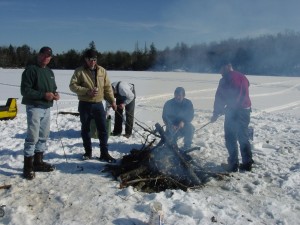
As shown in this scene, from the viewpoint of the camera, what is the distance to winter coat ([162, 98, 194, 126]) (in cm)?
667

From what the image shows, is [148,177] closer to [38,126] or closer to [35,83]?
[38,126]

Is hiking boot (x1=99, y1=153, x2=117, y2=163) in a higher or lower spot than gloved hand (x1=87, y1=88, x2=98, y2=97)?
lower

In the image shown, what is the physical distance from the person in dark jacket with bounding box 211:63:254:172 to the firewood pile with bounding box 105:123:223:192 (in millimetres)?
771

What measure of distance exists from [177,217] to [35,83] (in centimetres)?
265

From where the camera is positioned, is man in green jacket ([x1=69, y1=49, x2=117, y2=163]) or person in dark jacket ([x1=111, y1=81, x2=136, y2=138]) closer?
man in green jacket ([x1=69, y1=49, x2=117, y2=163])

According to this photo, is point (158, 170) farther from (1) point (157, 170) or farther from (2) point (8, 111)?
(2) point (8, 111)

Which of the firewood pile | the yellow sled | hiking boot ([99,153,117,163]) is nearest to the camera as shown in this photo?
the firewood pile

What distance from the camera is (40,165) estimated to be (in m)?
5.24

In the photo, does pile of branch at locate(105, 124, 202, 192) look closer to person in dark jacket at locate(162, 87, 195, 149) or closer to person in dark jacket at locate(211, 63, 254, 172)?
person in dark jacket at locate(211, 63, 254, 172)

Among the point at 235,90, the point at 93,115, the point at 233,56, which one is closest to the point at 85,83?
the point at 93,115

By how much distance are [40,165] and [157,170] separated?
172 centimetres

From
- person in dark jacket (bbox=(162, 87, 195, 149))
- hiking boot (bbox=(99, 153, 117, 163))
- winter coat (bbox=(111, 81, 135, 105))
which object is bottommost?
hiking boot (bbox=(99, 153, 117, 163))

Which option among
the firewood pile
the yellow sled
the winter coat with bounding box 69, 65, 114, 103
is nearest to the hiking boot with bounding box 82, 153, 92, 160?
the firewood pile

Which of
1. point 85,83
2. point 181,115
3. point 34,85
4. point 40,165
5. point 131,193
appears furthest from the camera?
point 181,115
